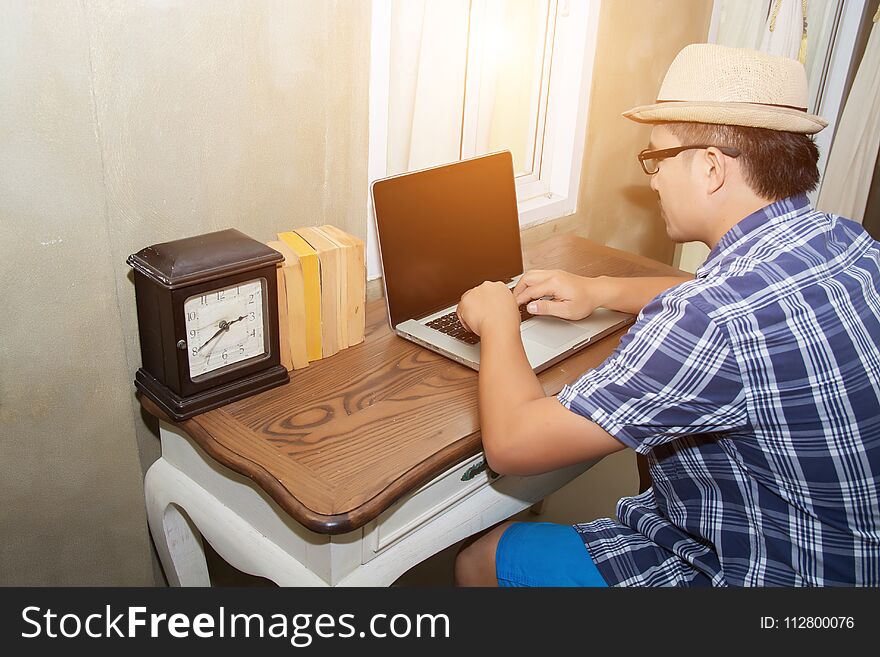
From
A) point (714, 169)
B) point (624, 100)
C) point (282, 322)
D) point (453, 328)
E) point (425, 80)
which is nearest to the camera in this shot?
point (714, 169)

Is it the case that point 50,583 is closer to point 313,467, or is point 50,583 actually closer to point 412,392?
point 313,467

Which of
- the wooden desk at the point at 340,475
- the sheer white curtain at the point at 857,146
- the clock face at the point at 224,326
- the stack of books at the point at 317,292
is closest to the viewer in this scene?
the wooden desk at the point at 340,475

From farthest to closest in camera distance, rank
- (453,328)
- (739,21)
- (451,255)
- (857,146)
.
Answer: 1. (857,146)
2. (739,21)
3. (451,255)
4. (453,328)

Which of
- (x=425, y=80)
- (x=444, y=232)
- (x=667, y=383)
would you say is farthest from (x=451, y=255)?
(x=667, y=383)

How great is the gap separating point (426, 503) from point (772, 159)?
76cm

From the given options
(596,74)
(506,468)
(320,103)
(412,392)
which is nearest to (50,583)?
(412,392)

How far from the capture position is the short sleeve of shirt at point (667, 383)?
3.44ft

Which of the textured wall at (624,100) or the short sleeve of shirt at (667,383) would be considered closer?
→ the short sleeve of shirt at (667,383)

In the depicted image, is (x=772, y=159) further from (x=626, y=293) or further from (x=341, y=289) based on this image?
(x=341, y=289)

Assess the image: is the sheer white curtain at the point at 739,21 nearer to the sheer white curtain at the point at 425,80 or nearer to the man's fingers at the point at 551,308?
the sheer white curtain at the point at 425,80

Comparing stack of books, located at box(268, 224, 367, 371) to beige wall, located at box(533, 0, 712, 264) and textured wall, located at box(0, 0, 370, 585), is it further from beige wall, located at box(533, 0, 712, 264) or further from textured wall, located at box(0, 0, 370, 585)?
beige wall, located at box(533, 0, 712, 264)

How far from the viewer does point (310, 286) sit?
1.42 metres

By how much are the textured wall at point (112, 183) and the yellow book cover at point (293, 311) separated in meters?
0.19

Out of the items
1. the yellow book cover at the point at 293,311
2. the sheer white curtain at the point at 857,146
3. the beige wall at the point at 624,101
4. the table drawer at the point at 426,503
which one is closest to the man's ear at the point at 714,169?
the table drawer at the point at 426,503
